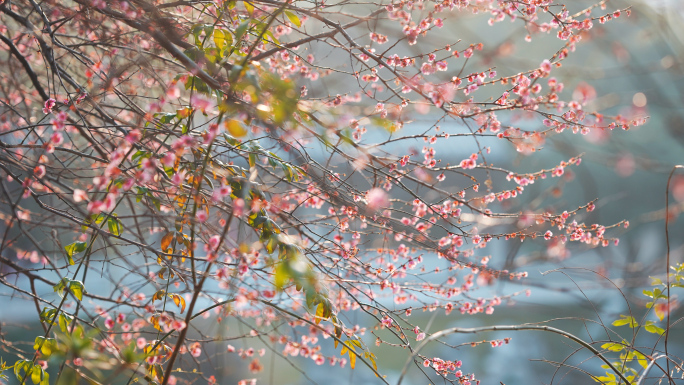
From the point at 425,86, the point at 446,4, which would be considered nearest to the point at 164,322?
the point at 425,86

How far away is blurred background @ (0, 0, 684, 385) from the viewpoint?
1760 mm

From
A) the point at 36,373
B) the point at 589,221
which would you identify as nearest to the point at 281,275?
the point at 36,373

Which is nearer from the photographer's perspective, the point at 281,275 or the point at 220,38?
the point at 281,275

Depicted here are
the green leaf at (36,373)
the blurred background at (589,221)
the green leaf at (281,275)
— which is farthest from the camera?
the blurred background at (589,221)

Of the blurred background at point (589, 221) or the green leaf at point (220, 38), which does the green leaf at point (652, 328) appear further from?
the green leaf at point (220, 38)

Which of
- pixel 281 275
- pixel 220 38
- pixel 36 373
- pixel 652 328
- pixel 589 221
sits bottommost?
pixel 36 373

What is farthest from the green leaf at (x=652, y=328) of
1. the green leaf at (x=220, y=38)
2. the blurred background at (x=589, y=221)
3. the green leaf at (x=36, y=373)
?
the green leaf at (x=36, y=373)

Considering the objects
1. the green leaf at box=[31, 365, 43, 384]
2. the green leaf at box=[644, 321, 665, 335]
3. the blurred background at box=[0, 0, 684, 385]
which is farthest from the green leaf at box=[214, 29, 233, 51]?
the green leaf at box=[644, 321, 665, 335]

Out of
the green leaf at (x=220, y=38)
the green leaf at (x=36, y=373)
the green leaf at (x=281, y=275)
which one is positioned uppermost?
the green leaf at (x=220, y=38)

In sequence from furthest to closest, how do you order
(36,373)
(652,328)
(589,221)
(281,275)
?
(589,221), (652,328), (36,373), (281,275)

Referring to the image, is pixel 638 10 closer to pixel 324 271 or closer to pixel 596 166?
pixel 324 271

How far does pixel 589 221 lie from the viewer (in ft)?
23.3

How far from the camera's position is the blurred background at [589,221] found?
176 centimetres

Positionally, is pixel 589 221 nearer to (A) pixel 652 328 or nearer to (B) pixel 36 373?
(A) pixel 652 328
